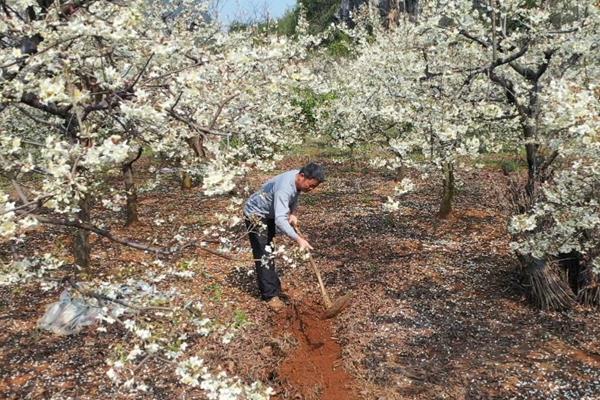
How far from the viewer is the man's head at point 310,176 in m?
5.90

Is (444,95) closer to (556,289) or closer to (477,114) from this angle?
(477,114)

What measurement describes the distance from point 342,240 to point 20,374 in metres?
5.15

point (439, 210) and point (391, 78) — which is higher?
point (391, 78)

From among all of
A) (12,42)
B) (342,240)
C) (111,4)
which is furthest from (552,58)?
(12,42)

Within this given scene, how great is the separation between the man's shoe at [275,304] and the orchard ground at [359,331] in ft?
0.52

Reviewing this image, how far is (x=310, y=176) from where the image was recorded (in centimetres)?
594

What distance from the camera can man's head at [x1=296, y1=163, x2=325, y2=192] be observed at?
5.90 metres

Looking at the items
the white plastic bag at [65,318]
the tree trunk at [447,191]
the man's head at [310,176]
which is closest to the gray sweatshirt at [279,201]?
the man's head at [310,176]

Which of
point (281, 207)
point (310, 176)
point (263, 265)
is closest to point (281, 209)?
point (281, 207)

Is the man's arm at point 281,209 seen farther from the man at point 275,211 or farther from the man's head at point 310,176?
the man's head at point 310,176

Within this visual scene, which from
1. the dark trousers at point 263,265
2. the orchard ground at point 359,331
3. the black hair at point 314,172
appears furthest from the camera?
the dark trousers at point 263,265

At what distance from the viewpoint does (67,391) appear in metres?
5.01

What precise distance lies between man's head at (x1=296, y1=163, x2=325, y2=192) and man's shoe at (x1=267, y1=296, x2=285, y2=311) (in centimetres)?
155

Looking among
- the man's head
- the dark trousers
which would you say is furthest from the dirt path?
the man's head
